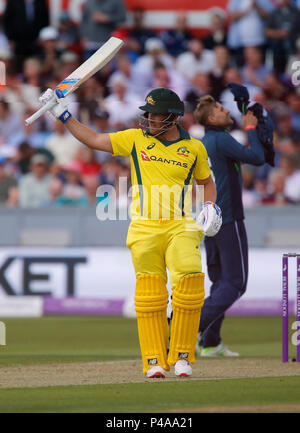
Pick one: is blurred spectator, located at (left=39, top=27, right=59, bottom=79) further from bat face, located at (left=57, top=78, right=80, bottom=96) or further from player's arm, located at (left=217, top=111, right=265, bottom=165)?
bat face, located at (left=57, top=78, right=80, bottom=96)

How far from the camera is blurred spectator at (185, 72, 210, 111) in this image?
1476 cm

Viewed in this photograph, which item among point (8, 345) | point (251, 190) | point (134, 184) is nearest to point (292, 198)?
point (251, 190)

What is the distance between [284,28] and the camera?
17.1 m

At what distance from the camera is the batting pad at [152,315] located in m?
6.98

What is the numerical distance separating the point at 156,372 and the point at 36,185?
751 cm

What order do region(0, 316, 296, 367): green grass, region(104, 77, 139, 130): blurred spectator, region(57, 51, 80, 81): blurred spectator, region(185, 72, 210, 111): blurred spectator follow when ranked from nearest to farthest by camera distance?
region(0, 316, 296, 367): green grass → region(104, 77, 139, 130): blurred spectator → region(185, 72, 210, 111): blurred spectator → region(57, 51, 80, 81): blurred spectator

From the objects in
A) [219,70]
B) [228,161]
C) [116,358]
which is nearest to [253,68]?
[219,70]

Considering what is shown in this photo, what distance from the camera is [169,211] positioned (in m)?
7.04

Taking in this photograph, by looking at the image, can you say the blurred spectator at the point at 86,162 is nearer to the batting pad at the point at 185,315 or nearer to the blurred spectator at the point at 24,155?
the blurred spectator at the point at 24,155

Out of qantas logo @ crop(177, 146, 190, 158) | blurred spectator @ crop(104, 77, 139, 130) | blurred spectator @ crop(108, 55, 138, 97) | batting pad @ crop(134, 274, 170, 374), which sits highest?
blurred spectator @ crop(108, 55, 138, 97)

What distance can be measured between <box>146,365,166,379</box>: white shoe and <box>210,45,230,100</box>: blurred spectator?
881cm

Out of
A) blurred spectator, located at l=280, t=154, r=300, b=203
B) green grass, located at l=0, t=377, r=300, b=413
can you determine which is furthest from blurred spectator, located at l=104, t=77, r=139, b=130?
green grass, located at l=0, t=377, r=300, b=413
